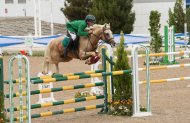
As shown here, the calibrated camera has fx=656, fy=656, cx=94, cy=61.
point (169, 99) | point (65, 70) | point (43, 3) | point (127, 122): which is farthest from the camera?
point (43, 3)

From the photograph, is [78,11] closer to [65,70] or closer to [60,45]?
[65,70]

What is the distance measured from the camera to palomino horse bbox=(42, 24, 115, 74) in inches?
506

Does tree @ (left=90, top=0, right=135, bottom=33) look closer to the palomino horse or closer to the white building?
the white building

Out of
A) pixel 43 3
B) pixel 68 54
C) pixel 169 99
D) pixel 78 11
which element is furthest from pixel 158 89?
pixel 43 3

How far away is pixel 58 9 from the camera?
53.9m

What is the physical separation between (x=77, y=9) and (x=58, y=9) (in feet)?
32.3

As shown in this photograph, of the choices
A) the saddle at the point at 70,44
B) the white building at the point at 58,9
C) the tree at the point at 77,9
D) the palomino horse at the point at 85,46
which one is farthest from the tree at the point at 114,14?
the saddle at the point at 70,44

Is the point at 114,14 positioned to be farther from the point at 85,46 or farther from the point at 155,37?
the point at 85,46

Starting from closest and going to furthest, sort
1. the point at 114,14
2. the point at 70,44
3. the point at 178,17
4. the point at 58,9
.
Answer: the point at 70,44
the point at 178,17
the point at 114,14
the point at 58,9

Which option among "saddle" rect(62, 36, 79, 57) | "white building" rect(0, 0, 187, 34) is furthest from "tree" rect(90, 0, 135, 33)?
"saddle" rect(62, 36, 79, 57)

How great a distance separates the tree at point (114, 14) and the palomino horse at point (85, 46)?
26.7 meters

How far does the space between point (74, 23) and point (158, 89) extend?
4341mm

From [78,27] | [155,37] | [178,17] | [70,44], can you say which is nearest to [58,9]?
[178,17]

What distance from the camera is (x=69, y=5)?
148 ft
